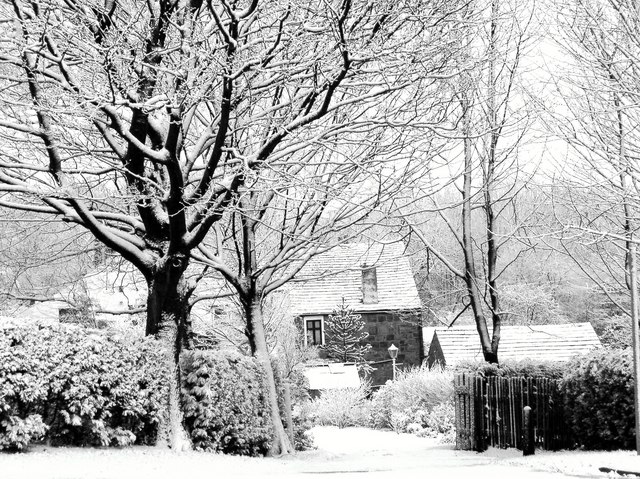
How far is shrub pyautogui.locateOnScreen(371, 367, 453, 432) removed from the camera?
21.8m

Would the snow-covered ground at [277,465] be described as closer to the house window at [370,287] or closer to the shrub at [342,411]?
the shrub at [342,411]

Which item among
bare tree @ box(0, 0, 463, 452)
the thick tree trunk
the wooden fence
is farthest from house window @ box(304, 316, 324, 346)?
the thick tree trunk

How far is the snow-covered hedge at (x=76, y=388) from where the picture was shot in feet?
27.5

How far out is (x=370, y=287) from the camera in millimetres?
40094

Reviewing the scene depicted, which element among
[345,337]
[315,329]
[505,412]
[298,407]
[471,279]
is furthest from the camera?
[315,329]

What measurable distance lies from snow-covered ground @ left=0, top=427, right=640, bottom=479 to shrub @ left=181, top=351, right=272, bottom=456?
58 centimetres

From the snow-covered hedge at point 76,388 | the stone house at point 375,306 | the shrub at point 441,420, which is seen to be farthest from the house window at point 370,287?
the snow-covered hedge at point 76,388

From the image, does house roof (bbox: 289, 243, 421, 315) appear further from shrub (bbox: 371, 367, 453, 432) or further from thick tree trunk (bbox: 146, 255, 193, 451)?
thick tree trunk (bbox: 146, 255, 193, 451)

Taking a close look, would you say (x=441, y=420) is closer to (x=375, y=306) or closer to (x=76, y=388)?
(x=76, y=388)

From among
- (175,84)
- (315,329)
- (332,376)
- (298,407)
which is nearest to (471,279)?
(298,407)

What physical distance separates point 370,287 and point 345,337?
365 centimetres

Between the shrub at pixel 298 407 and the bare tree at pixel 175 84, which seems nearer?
the bare tree at pixel 175 84

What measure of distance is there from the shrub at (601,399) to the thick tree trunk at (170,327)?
6.34 m

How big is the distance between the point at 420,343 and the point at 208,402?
29.3 meters
